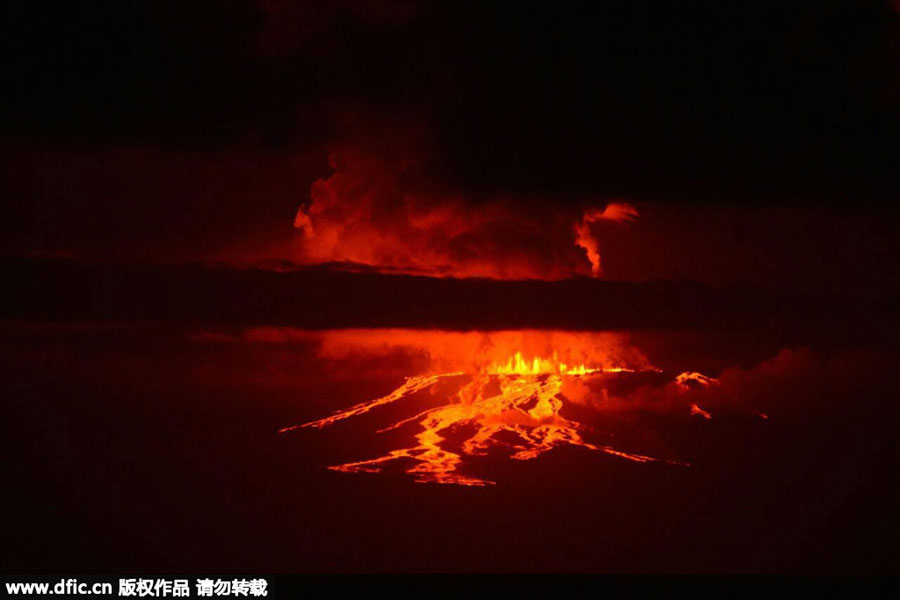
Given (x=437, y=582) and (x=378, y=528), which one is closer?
(x=437, y=582)

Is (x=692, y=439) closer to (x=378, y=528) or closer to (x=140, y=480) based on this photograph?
(x=378, y=528)

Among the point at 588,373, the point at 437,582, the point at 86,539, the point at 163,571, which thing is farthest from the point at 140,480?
the point at 588,373

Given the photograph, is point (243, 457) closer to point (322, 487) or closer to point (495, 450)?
point (322, 487)


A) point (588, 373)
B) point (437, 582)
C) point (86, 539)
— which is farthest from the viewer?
point (588, 373)

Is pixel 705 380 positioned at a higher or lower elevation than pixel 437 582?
higher

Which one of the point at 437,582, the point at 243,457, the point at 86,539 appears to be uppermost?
the point at 243,457

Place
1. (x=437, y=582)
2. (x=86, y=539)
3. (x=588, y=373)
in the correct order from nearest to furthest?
(x=437, y=582), (x=86, y=539), (x=588, y=373)
